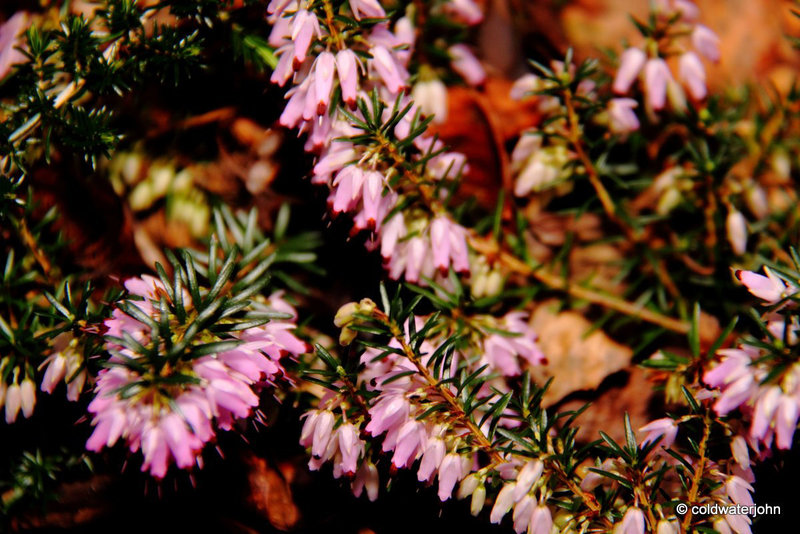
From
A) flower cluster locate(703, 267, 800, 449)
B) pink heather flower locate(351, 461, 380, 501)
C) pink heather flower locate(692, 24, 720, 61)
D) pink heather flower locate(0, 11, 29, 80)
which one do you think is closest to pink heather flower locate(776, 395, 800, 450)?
flower cluster locate(703, 267, 800, 449)

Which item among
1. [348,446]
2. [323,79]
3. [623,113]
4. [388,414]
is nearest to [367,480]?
[348,446]

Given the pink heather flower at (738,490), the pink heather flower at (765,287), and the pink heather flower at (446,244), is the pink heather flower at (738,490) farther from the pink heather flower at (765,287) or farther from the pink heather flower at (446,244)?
the pink heather flower at (446,244)

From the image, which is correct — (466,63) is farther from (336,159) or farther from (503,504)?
(503,504)

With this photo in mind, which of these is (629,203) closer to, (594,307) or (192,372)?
(594,307)

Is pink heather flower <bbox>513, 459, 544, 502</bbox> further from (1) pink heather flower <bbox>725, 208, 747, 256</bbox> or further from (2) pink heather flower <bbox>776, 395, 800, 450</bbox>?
(1) pink heather flower <bbox>725, 208, 747, 256</bbox>

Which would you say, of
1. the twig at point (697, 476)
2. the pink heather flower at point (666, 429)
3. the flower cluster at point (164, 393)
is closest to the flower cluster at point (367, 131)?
the flower cluster at point (164, 393)

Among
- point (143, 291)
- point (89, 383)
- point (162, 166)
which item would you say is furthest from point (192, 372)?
point (162, 166)
